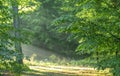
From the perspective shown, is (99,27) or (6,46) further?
(99,27)

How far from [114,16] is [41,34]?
23.4 metres

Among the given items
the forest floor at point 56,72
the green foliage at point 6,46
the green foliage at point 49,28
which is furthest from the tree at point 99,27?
the green foliage at point 49,28

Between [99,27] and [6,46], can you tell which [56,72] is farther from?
[6,46]

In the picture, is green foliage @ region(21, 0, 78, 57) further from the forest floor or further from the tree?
the tree

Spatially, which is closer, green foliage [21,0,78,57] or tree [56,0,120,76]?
tree [56,0,120,76]

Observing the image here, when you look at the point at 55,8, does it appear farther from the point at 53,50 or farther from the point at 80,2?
the point at 80,2

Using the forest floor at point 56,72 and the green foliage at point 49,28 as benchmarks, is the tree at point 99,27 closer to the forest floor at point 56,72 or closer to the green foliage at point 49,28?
the forest floor at point 56,72

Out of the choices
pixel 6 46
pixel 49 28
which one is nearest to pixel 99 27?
pixel 6 46

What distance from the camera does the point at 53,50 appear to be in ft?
Result: 119

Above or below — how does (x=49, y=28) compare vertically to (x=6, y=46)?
below

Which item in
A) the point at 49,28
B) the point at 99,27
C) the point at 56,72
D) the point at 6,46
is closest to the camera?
the point at 6,46

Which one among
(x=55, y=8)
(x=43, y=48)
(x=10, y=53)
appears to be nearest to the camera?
(x=10, y=53)

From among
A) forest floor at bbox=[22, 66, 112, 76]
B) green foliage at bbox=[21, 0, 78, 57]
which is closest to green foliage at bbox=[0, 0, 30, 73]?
forest floor at bbox=[22, 66, 112, 76]

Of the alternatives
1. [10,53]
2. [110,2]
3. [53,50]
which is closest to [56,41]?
[53,50]
